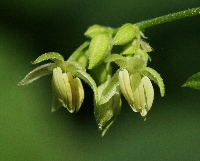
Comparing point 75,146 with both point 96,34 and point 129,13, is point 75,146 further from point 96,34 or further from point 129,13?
point 96,34

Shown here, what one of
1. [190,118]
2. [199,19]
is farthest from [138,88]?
[199,19]

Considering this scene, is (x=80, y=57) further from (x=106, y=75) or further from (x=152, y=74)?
(x=152, y=74)

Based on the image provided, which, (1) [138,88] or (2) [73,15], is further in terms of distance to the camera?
(2) [73,15]

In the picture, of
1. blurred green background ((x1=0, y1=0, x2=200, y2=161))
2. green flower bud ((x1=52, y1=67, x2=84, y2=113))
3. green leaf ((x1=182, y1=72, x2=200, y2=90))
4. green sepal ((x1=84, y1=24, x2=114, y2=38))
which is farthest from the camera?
blurred green background ((x1=0, y1=0, x2=200, y2=161))

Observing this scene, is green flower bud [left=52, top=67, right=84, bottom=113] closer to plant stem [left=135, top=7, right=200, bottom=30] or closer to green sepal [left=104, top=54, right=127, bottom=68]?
green sepal [left=104, top=54, right=127, bottom=68]

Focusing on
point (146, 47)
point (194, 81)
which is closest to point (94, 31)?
point (146, 47)

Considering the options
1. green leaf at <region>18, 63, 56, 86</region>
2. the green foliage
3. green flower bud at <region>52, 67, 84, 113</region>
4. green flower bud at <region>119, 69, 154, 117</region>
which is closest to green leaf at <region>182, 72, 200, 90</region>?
the green foliage

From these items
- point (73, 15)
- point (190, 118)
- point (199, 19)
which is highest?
point (73, 15)
